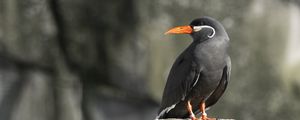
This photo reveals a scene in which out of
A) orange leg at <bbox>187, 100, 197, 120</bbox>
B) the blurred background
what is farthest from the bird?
the blurred background

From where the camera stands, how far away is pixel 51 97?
11.5 metres

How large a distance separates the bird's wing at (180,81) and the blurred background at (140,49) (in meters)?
Result: 4.04

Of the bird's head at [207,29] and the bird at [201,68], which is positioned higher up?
the bird's head at [207,29]

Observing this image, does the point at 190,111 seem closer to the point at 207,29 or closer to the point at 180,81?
the point at 180,81

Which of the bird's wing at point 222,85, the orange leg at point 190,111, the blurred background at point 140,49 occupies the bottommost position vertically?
the blurred background at point 140,49

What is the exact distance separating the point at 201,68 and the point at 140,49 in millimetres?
4490

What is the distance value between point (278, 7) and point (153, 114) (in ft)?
6.83

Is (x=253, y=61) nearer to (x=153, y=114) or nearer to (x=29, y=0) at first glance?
(x=153, y=114)

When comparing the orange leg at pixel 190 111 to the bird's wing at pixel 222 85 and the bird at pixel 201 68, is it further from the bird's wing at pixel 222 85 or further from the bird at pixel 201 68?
the bird's wing at pixel 222 85

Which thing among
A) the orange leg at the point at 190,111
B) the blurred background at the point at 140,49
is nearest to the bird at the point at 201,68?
the orange leg at the point at 190,111

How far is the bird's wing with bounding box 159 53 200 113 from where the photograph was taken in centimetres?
673

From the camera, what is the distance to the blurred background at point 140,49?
11.1 metres

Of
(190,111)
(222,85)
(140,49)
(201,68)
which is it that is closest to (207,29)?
(201,68)

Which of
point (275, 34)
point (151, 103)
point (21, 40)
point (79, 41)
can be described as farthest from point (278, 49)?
point (21, 40)
